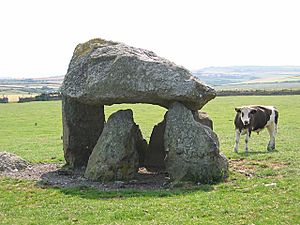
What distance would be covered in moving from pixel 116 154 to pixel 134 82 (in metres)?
3.08

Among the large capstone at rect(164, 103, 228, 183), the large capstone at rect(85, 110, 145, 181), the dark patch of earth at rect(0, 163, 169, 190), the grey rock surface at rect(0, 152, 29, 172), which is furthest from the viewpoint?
the grey rock surface at rect(0, 152, 29, 172)

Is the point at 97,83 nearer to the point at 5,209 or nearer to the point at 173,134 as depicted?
the point at 173,134

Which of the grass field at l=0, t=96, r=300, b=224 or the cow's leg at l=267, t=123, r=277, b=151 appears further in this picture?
the cow's leg at l=267, t=123, r=277, b=151

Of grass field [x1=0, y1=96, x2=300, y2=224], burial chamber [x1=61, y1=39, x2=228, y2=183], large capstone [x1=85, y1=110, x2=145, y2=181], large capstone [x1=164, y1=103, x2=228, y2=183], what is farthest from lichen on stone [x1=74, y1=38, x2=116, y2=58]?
grass field [x1=0, y1=96, x2=300, y2=224]

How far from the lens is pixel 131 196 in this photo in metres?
16.3

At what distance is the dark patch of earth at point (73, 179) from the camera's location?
723 inches

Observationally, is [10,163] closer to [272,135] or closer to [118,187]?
[118,187]

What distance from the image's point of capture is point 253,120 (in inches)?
1076

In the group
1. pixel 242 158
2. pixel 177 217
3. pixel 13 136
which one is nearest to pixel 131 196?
pixel 177 217

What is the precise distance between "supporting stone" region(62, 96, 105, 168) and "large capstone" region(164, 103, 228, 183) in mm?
5465

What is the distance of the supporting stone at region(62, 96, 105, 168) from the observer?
74.0 ft

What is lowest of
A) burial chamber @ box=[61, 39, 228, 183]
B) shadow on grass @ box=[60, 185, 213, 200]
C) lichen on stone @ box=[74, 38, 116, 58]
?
shadow on grass @ box=[60, 185, 213, 200]

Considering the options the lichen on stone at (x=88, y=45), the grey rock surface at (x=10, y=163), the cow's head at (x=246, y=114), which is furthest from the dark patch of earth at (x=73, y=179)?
the cow's head at (x=246, y=114)

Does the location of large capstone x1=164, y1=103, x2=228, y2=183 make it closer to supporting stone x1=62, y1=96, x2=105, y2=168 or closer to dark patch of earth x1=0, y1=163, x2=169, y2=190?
dark patch of earth x1=0, y1=163, x2=169, y2=190
